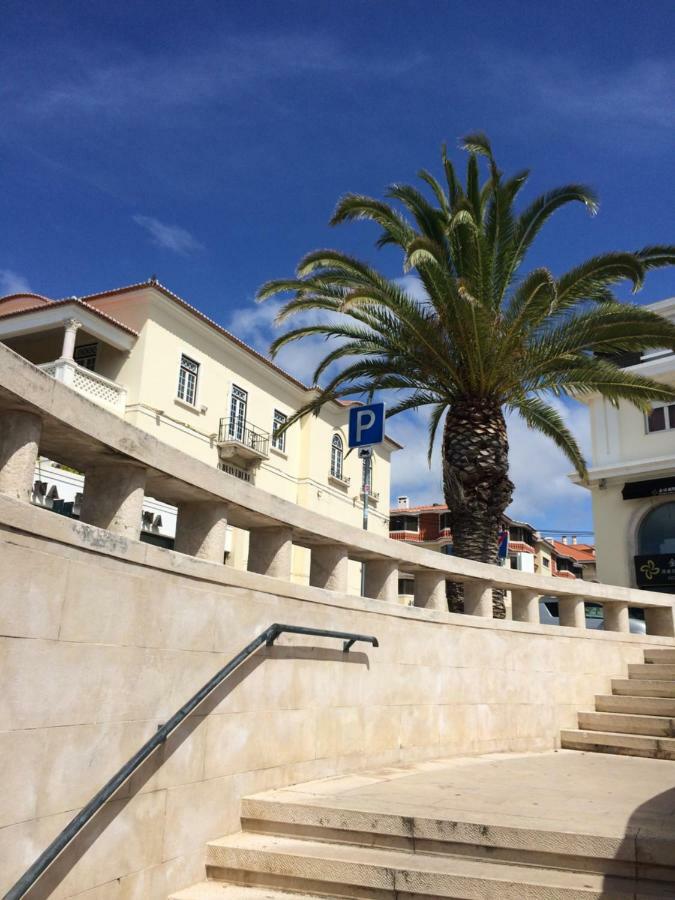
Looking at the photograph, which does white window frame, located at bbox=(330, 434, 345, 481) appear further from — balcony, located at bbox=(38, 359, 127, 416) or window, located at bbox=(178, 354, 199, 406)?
balcony, located at bbox=(38, 359, 127, 416)

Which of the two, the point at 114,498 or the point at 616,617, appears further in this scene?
the point at 616,617

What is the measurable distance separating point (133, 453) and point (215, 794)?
2389 mm

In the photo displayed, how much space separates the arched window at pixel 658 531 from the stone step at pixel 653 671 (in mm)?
13552

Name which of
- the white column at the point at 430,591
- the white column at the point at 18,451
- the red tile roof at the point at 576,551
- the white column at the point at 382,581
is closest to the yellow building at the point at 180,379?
the white column at the point at 430,591

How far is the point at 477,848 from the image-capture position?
4.76 meters

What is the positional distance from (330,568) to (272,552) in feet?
2.96

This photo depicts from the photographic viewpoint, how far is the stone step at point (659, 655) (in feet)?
36.0

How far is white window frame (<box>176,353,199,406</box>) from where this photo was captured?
25438 millimetres

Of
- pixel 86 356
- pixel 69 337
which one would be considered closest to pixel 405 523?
pixel 86 356

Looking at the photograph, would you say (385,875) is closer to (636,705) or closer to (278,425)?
(636,705)

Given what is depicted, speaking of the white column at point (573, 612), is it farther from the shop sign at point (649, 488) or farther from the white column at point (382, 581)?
the shop sign at point (649, 488)

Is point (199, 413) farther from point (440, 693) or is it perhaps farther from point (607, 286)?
point (440, 693)

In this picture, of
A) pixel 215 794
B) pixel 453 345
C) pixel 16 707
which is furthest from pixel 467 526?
pixel 16 707

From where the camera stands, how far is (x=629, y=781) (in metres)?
6.83
